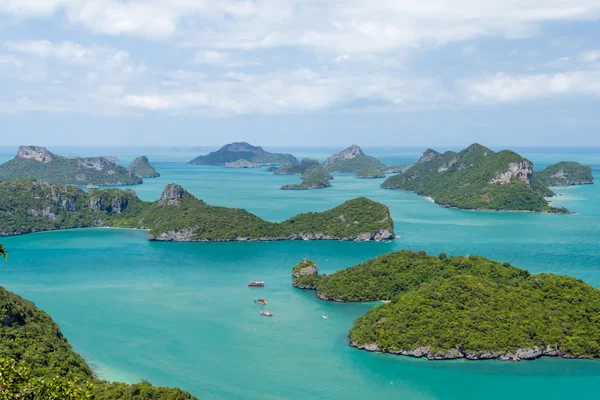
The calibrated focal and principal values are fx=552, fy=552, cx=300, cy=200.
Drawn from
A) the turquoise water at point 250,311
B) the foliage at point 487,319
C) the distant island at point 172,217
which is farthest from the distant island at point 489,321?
the distant island at point 172,217

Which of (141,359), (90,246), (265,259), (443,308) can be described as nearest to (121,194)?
(90,246)

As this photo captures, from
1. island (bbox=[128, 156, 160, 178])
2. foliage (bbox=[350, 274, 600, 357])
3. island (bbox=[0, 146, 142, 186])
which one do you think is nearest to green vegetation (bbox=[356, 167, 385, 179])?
island (bbox=[128, 156, 160, 178])

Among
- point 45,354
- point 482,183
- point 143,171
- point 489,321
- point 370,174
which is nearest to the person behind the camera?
point 45,354

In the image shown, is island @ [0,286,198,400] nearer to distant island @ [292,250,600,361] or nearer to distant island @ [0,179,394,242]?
distant island @ [292,250,600,361]

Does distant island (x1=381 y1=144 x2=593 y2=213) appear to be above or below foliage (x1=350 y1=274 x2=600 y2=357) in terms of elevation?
above

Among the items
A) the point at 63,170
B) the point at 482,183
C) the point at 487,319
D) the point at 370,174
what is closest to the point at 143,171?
the point at 63,170

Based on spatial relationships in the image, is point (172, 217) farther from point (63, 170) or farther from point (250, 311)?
point (63, 170)
